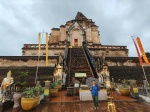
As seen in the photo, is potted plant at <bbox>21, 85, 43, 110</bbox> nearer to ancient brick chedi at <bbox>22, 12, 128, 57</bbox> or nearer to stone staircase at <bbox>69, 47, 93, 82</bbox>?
stone staircase at <bbox>69, 47, 93, 82</bbox>

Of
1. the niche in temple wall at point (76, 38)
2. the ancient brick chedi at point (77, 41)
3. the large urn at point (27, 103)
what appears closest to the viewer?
the large urn at point (27, 103)

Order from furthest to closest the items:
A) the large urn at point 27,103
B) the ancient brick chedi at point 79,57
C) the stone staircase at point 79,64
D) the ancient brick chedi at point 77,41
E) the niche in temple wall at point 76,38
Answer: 1. the niche in temple wall at point 76,38
2. the ancient brick chedi at point 77,41
3. the ancient brick chedi at point 79,57
4. the stone staircase at point 79,64
5. the large urn at point 27,103

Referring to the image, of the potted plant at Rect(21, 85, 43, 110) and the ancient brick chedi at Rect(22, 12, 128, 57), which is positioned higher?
the ancient brick chedi at Rect(22, 12, 128, 57)

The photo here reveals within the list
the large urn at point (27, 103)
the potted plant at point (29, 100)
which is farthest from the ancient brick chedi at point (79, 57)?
the large urn at point (27, 103)

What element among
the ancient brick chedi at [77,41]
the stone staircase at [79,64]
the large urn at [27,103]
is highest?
the ancient brick chedi at [77,41]

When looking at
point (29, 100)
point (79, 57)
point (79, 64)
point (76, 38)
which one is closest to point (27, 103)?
point (29, 100)

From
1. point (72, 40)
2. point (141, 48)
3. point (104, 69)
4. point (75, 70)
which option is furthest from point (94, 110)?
point (72, 40)

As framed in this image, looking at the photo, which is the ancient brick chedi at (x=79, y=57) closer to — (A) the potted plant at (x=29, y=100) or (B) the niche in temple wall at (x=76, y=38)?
(B) the niche in temple wall at (x=76, y=38)

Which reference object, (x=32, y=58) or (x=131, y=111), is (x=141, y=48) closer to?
(x=131, y=111)

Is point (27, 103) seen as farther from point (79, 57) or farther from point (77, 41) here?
point (77, 41)

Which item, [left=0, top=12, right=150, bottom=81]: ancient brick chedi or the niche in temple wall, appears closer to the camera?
[left=0, top=12, right=150, bottom=81]: ancient brick chedi

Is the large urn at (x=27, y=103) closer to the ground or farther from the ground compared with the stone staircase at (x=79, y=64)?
closer to the ground

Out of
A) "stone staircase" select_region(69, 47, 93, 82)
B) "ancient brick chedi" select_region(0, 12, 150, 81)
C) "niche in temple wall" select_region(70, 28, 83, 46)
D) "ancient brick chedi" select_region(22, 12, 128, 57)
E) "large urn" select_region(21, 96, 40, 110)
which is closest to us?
"large urn" select_region(21, 96, 40, 110)

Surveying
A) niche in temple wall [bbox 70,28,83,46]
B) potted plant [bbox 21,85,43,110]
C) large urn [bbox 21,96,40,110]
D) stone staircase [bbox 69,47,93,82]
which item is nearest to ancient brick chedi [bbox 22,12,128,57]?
niche in temple wall [bbox 70,28,83,46]
